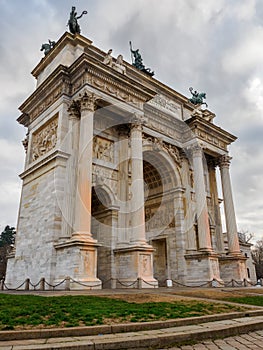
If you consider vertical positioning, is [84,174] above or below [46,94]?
below

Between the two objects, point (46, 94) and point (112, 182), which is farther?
point (46, 94)

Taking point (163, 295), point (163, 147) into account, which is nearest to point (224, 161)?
point (163, 147)

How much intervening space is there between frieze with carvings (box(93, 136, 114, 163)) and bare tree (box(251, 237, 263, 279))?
215 ft

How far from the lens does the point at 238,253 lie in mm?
25562

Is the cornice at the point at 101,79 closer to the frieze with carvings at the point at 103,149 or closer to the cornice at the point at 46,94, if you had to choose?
the cornice at the point at 46,94

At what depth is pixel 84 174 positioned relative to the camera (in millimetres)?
17469

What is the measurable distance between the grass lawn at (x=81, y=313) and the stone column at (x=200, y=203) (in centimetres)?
1490

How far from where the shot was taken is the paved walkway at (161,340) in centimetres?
491

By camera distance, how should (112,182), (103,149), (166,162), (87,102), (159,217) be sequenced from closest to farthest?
(87,102)
(112,182)
(103,149)
(166,162)
(159,217)

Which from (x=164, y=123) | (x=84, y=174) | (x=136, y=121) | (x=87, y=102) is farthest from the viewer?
(x=164, y=123)

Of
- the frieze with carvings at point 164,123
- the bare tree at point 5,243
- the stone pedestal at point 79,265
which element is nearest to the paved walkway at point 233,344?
the stone pedestal at point 79,265

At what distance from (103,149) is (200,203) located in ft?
30.6

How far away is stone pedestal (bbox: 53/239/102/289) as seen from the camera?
14.7m

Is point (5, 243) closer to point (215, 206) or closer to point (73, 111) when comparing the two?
point (215, 206)
